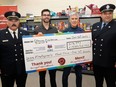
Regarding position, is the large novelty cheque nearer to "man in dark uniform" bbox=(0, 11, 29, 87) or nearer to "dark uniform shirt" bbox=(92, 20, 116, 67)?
"man in dark uniform" bbox=(0, 11, 29, 87)

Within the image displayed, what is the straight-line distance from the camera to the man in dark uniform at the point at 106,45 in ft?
10.6

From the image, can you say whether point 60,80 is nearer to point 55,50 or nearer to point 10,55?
point 55,50

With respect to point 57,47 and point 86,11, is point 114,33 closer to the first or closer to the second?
point 57,47

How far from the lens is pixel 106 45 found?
3242 millimetres

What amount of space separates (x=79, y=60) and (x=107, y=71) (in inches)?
23.1

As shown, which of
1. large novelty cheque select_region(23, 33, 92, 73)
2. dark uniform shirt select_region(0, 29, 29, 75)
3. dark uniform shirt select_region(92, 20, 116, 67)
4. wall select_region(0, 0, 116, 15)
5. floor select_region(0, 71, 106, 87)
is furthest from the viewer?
wall select_region(0, 0, 116, 15)

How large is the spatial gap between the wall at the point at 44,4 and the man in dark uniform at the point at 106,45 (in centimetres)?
226

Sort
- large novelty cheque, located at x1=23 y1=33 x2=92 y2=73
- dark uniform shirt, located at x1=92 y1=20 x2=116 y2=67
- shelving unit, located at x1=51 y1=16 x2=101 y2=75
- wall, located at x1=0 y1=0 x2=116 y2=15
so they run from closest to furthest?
dark uniform shirt, located at x1=92 y1=20 x2=116 y2=67, large novelty cheque, located at x1=23 y1=33 x2=92 y2=73, shelving unit, located at x1=51 y1=16 x2=101 y2=75, wall, located at x1=0 y1=0 x2=116 y2=15

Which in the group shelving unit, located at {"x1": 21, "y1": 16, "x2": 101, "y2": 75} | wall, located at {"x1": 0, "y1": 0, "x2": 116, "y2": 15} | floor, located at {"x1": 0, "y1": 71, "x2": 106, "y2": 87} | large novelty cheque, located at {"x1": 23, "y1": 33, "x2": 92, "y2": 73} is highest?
wall, located at {"x1": 0, "y1": 0, "x2": 116, "y2": 15}

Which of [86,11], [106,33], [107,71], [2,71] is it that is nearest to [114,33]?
[106,33]

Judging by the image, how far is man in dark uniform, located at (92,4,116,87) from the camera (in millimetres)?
3227

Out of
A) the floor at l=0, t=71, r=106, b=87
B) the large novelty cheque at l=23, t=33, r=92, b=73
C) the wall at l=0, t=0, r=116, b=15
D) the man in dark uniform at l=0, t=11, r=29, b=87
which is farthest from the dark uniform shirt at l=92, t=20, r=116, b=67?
the wall at l=0, t=0, r=116, b=15

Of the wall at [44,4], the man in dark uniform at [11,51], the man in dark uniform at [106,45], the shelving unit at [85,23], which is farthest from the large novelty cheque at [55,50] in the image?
the wall at [44,4]

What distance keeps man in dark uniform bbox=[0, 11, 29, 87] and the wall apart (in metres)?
3.02
